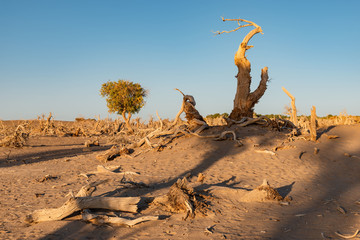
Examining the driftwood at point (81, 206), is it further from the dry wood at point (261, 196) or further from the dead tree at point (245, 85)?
the dead tree at point (245, 85)

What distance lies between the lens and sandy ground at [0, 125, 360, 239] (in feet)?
16.0

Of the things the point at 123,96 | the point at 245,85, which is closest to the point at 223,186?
the point at 245,85

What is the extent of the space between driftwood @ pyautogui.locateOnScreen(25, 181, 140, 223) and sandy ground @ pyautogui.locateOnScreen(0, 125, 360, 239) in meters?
0.13

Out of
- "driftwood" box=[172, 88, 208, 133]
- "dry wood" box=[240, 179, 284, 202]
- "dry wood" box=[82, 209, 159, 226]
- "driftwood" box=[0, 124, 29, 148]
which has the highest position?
"driftwood" box=[172, 88, 208, 133]

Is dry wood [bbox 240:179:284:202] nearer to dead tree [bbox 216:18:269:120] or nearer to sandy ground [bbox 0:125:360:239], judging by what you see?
sandy ground [bbox 0:125:360:239]

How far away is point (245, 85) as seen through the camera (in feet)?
44.3

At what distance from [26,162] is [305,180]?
10.5 meters

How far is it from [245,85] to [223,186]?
23.0 ft

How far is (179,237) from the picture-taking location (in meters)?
4.61

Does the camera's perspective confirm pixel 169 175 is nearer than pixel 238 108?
Yes

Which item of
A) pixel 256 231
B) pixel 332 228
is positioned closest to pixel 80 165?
pixel 256 231

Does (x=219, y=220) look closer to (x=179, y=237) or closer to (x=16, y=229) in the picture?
(x=179, y=237)

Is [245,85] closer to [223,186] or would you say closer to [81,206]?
[223,186]

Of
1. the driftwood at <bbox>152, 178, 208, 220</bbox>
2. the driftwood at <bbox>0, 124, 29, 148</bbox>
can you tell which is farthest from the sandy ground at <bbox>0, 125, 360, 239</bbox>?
the driftwood at <bbox>0, 124, 29, 148</bbox>
